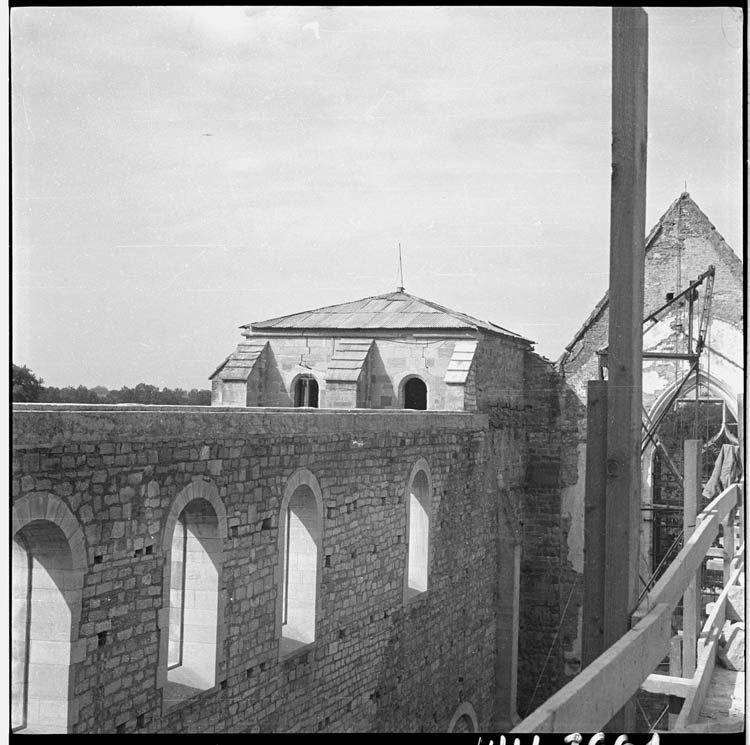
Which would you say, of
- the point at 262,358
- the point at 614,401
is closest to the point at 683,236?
the point at 262,358

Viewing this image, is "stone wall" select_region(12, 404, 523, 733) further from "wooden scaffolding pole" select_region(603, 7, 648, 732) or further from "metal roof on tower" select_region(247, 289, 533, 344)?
"wooden scaffolding pole" select_region(603, 7, 648, 732)

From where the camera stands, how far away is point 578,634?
12836mm

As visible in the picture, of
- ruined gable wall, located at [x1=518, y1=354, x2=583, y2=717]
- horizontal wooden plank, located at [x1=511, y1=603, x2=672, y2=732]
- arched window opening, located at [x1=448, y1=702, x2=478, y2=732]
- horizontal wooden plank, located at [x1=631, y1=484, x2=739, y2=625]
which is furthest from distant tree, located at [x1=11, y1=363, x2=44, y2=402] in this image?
ruined gable wall, located at [x1=518, y1=354, x2=583, y2=717]

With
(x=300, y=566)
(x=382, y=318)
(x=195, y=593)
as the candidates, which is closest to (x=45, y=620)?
(x=195, y=593)

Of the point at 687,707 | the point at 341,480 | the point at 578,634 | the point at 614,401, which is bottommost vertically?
the point at 578,634

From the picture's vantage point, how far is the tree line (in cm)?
445

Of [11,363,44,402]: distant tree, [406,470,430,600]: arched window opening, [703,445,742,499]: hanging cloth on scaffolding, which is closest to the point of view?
[11,363,44,402]: distant tree

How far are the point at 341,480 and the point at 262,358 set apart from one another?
13.9 feet

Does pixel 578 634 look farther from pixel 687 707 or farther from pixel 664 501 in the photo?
pixel 687 707

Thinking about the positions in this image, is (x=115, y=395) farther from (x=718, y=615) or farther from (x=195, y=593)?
(x=718, y=615)

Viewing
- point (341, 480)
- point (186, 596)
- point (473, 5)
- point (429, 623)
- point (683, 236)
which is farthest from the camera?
point (683, 236)

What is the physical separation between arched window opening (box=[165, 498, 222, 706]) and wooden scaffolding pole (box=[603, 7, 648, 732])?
270 cm

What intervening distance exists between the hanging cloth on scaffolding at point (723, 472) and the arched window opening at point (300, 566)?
5.68 metres
